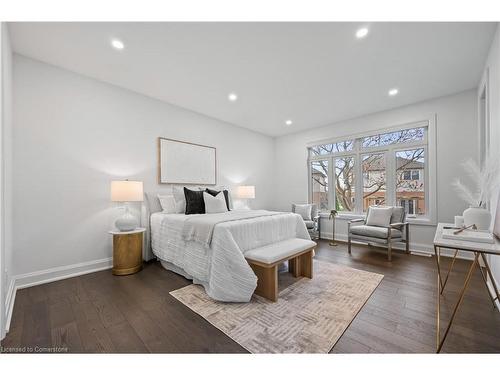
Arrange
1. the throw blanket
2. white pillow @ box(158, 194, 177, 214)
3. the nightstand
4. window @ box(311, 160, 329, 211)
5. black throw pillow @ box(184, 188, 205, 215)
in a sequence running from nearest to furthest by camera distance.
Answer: the throw blanket < the nightstand < black throw pillow @ box(184, 188, 205, 215) < white pillow @ box(158, 194, 177, 214) < window @ box(311, 160, 329, 211)

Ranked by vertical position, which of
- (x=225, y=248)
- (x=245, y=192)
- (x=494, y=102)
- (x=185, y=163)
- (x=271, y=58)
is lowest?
(x=225, y=248)

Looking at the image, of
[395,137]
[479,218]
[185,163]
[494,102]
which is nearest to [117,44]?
[185,163]

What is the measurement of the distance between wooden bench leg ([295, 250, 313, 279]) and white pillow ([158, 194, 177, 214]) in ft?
6.78

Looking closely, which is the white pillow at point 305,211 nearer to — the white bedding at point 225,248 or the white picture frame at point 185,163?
the white bedding at point 225,248

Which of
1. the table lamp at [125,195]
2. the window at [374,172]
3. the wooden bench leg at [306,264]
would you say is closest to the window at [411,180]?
the window at [374,172]

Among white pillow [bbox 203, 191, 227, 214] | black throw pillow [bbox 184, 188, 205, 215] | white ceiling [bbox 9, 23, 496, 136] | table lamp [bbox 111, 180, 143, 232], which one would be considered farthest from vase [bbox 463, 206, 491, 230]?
table lamp [bbox 111, 180, 143, 232]

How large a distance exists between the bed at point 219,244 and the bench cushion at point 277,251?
107 mm

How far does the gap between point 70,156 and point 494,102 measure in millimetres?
5118

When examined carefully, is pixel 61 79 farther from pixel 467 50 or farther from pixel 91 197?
pixel 467 50

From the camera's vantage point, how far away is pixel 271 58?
254 cm

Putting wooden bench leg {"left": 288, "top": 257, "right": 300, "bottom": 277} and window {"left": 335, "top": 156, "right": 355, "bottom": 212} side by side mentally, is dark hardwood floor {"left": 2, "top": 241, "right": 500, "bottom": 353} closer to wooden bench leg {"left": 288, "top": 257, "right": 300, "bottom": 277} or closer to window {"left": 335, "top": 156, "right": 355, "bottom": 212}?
wooden bench leg {"left": 288, "top": 257, "right": 300, "bottom": 277}

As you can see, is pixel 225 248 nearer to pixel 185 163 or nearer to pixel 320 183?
pixel 185 163

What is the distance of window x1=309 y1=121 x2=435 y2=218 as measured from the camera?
400 centimetres
